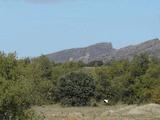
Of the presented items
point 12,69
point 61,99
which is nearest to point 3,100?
point 12,69

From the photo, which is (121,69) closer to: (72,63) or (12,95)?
(72,63)

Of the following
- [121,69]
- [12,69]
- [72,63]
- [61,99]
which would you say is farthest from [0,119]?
[72,63]

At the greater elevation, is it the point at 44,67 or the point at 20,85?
the point at 44,67

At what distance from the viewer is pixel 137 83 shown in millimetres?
77625

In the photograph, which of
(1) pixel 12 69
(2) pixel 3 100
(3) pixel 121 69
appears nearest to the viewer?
(2) pixel 3 100

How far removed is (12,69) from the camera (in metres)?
25.6

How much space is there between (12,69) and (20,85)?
4.26 ft

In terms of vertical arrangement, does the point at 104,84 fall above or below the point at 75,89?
above

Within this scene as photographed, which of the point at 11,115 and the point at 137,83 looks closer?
the point at 11,115

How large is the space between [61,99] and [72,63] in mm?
23517

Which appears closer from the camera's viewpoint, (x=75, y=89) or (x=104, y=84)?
(x=75, y=89)

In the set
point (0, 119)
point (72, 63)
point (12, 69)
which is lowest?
point (0, 119)

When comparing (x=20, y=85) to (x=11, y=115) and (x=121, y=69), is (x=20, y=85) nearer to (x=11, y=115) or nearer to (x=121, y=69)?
(x=11, y=115)

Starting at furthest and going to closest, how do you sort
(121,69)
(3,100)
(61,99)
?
(121,69) < (61,99) < (3,100)
